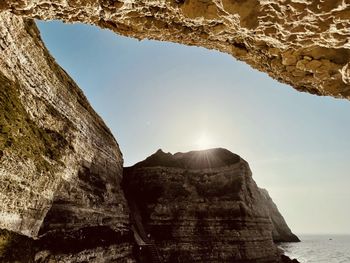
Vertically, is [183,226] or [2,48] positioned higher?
[2,48]

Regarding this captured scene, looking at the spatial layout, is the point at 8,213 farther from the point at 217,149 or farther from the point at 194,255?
the point at 217,149

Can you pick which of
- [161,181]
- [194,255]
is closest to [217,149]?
[161,181]

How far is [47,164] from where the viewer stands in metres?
17.4

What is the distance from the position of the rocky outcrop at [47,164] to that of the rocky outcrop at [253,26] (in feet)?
34.1

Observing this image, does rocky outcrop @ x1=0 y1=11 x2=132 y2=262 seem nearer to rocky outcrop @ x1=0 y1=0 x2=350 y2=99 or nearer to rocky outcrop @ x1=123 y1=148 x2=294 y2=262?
rocky outcrop @ x1=123 y1=148 x2=294 y2=262

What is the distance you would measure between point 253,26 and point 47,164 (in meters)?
16.3

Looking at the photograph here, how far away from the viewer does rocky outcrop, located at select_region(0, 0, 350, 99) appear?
4.28m

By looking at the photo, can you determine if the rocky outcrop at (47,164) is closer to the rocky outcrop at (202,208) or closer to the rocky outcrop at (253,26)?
the rocky outcrop at (202,208)

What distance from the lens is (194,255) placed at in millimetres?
32750

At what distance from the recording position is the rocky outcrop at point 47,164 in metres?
A: 14.1

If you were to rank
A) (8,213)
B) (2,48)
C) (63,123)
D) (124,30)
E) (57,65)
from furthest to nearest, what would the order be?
1. (57,65)
2. (63,123)
3. (2,48)
4. (8,213)
5. (124,30)

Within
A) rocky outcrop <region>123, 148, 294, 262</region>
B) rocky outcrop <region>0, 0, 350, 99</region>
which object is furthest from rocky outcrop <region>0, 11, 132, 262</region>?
rocky outcrop <region>0, 0, 350, 99</region>

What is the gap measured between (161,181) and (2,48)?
92.8 ft

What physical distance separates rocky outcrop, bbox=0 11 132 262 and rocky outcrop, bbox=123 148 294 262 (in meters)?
7.91
